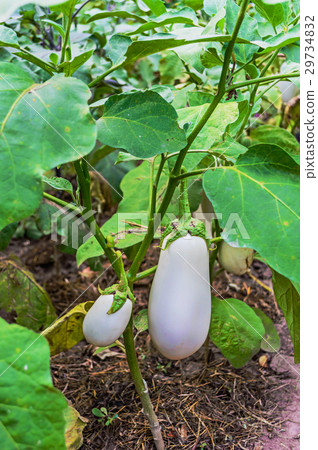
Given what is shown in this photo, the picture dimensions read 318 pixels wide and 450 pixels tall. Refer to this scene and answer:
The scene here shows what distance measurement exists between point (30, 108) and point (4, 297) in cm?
71

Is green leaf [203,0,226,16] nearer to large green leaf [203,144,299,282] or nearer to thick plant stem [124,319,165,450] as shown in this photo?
large green leaf [203,144,299,282]

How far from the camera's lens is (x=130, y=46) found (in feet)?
1.74

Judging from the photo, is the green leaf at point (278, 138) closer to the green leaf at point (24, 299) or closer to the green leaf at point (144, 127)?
the green leaf at point (144, 127)

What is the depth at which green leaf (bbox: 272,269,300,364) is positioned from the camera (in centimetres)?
68

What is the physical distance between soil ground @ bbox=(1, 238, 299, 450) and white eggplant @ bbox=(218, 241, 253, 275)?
22cm

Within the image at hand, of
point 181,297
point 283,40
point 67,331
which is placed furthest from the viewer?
point 67,331

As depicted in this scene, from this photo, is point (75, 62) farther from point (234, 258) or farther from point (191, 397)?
point (191, 397)

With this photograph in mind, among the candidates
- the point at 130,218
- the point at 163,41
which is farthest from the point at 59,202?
the point at 163,41

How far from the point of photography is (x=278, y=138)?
0.99 metres

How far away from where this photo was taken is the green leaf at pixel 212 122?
656 millimetres

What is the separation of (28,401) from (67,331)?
34 cm

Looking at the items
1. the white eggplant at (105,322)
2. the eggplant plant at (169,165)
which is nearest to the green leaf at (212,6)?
the eggplant plant at (169,165)

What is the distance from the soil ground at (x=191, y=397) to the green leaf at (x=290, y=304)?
0.68 feet
